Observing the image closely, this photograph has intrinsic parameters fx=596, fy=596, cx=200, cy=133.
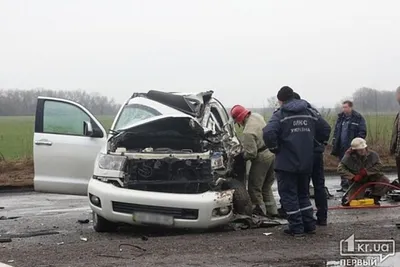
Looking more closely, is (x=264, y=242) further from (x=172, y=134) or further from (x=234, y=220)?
(x=172, y=134)

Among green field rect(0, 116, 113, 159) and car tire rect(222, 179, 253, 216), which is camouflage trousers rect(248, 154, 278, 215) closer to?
car tire rect(222, 179, 253, 216)

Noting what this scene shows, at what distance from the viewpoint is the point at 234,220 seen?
7.78 meters

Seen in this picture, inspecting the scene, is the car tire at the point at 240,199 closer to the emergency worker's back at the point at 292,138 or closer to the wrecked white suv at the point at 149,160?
the wrecked white suv at the point at 149,160

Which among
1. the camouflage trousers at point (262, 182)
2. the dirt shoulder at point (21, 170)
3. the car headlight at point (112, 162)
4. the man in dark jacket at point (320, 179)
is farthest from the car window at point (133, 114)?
the dirt shoulder at point (21, 170)

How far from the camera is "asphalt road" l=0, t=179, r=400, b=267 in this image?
588 cm

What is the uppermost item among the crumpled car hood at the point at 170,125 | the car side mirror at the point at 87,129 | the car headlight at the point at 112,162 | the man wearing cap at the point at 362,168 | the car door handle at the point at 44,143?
the crumpled car hood at the point at 170,125

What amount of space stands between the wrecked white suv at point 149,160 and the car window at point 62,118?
2 cm

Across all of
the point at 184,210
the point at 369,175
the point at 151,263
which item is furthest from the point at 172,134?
the point at 369,175

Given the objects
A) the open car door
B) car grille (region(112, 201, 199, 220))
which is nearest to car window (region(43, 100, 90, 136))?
the open car door

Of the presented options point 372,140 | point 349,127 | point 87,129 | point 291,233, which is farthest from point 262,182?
point 372,140

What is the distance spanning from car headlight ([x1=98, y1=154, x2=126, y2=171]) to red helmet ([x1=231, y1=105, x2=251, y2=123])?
80.3 inches

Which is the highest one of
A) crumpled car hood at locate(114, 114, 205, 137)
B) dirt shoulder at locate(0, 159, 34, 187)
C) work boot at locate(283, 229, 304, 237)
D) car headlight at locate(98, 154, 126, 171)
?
crumpled car hood at locate(114, 114, 205, 137)

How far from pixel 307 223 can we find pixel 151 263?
2438 mm

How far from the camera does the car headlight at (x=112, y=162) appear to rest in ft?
24.5
